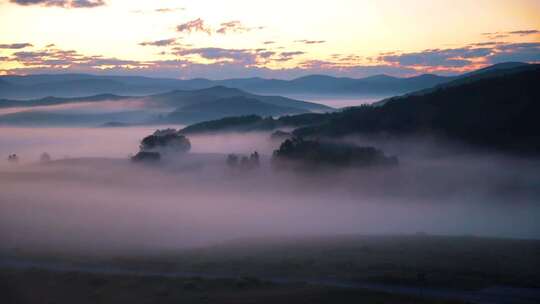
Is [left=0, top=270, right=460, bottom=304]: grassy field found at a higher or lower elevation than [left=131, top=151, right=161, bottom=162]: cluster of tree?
lower

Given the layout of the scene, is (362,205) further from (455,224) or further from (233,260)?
(233,260)

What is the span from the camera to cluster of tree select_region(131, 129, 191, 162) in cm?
12601

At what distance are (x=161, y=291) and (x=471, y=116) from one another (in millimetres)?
89055

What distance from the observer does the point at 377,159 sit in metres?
100

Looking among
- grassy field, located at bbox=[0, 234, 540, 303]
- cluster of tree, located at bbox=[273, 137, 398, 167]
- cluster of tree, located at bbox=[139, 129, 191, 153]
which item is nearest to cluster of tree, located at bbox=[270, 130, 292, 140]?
cluster of tree, located at bbox=[139, 129, 191, 153]

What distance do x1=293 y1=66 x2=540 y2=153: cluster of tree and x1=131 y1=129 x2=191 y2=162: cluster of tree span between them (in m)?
25.5

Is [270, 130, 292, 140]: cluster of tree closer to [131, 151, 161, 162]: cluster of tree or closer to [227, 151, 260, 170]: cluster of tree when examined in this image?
[227, 151, 260, 170]: cluster of tree

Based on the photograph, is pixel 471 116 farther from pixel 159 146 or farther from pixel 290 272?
pixel 290 272

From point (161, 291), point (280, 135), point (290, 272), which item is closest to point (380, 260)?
point (290, 272)

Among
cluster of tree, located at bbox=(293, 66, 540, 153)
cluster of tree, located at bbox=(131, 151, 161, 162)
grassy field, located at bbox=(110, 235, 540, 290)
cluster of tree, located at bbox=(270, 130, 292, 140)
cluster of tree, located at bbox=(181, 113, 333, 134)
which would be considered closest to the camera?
grassy field, located at bbox=(110, 235, 540, 290)

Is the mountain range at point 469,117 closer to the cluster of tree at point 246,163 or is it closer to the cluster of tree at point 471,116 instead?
the cluster of tree at point 471,116

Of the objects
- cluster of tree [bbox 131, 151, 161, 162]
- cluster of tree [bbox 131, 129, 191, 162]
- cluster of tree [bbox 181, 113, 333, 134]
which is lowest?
cluster of tree [bbox 131, 151, 161, 162]

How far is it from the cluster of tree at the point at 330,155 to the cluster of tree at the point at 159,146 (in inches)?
1153

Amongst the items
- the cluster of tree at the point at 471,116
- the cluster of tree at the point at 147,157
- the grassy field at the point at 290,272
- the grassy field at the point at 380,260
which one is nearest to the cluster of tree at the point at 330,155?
the cluster of tree at the point at 471,116
